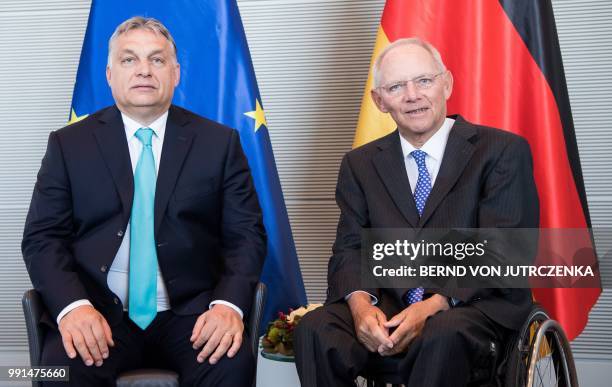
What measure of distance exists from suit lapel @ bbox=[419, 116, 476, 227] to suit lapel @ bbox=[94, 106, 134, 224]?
1001mm

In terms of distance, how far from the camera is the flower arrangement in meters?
3.15

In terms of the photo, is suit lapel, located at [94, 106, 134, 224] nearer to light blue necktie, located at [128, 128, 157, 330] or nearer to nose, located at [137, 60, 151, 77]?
light blue necktie, located at [128, 128, 157, 330]

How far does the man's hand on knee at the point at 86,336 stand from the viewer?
91.7 inches

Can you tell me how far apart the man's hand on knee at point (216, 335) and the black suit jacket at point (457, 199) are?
0.39 meters

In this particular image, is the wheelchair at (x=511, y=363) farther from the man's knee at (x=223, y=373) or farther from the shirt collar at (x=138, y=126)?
the shirt collar at (x=138, y=126)

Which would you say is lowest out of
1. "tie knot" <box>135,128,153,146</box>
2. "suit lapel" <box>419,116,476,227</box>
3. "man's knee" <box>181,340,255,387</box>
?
"man's knee" <box>181,340,255,387</box>

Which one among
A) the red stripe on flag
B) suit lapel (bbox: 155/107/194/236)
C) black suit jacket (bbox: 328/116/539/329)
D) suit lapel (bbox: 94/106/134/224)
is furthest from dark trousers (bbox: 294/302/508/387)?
the red stripe on flag

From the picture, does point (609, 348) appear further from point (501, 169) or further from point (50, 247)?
point (50, 247)

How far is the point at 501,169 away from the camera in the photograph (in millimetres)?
2590

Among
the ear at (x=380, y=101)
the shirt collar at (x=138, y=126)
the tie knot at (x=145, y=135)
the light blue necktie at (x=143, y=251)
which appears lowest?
the light blue necktie at (x=143, y=251)

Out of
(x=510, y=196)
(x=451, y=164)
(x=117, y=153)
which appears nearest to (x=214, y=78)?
(x=117, y=153)

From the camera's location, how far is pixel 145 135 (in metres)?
2.70

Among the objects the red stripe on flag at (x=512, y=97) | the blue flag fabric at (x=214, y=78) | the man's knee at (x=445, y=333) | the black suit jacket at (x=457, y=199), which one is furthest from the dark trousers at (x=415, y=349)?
the blue flag fabric at (x=214, y=78)

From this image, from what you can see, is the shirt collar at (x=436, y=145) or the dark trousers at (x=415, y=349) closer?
the dark trousers at (x=415, y=349)
